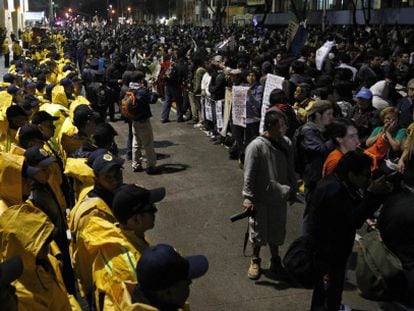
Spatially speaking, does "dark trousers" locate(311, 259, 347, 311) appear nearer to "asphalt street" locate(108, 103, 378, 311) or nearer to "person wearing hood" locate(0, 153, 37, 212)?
"asphalt street" locate(108, 103, 378, 311)

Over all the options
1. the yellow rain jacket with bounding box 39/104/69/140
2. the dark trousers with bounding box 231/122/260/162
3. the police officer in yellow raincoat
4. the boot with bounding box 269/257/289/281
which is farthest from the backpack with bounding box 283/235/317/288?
the dark trousers with bounding box 231/122/260/162

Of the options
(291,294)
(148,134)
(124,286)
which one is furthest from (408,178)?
(148,134)

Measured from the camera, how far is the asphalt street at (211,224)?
611cm

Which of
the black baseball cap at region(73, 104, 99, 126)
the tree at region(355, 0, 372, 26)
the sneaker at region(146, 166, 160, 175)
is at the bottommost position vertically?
the sneaker at region(146, 166, 160, 175)

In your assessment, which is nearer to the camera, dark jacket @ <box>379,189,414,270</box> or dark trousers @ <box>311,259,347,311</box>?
dark jacket @ <box>379,189,414,270</box>

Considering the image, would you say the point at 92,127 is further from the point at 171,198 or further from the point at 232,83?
the point at 232,83

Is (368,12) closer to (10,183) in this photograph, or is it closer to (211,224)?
(211,224)

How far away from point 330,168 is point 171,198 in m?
4.56

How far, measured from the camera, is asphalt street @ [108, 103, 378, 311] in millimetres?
6105

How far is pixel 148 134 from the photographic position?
1093 cm

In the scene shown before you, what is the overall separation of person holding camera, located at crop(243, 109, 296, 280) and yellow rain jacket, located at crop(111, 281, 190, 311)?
2.84 meters

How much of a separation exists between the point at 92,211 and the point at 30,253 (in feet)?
2.98

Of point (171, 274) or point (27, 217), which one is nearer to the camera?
point (171, 274)

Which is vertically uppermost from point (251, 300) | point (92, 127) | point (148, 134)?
point (92, 127)
